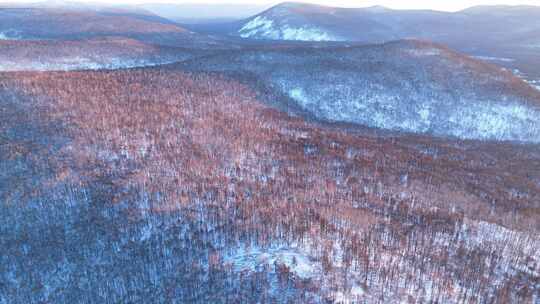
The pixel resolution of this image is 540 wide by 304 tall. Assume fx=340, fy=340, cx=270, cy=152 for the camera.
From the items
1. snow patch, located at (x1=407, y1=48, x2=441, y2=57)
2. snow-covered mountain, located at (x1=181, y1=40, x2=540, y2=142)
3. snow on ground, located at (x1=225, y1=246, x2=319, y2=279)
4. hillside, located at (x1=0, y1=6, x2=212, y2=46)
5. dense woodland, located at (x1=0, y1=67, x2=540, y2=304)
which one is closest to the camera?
dense woodland, located at (x1=0, y1=67, x2=540, y2=304)

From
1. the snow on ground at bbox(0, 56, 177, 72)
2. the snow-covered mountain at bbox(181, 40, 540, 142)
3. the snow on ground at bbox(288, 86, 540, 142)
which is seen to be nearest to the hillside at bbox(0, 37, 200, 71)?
the snow on ground at bbox(0, 56, 177, 72)

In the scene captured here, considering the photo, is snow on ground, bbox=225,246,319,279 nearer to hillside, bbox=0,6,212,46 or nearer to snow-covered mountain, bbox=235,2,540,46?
hillside, bbox=0,6,212,46

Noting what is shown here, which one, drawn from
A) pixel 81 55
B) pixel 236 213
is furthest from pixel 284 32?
pixel 236 213

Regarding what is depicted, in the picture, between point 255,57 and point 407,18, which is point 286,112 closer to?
point 255,57

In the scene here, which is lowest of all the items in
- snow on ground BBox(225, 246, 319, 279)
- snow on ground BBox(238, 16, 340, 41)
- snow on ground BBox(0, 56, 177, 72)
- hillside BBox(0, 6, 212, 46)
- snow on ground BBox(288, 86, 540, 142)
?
snow on ground BBox(225, 246, 319, 279)

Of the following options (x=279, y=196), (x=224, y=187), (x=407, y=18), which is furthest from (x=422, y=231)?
(x=407, y=18)

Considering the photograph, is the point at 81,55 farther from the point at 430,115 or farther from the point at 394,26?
the point at 394,26
